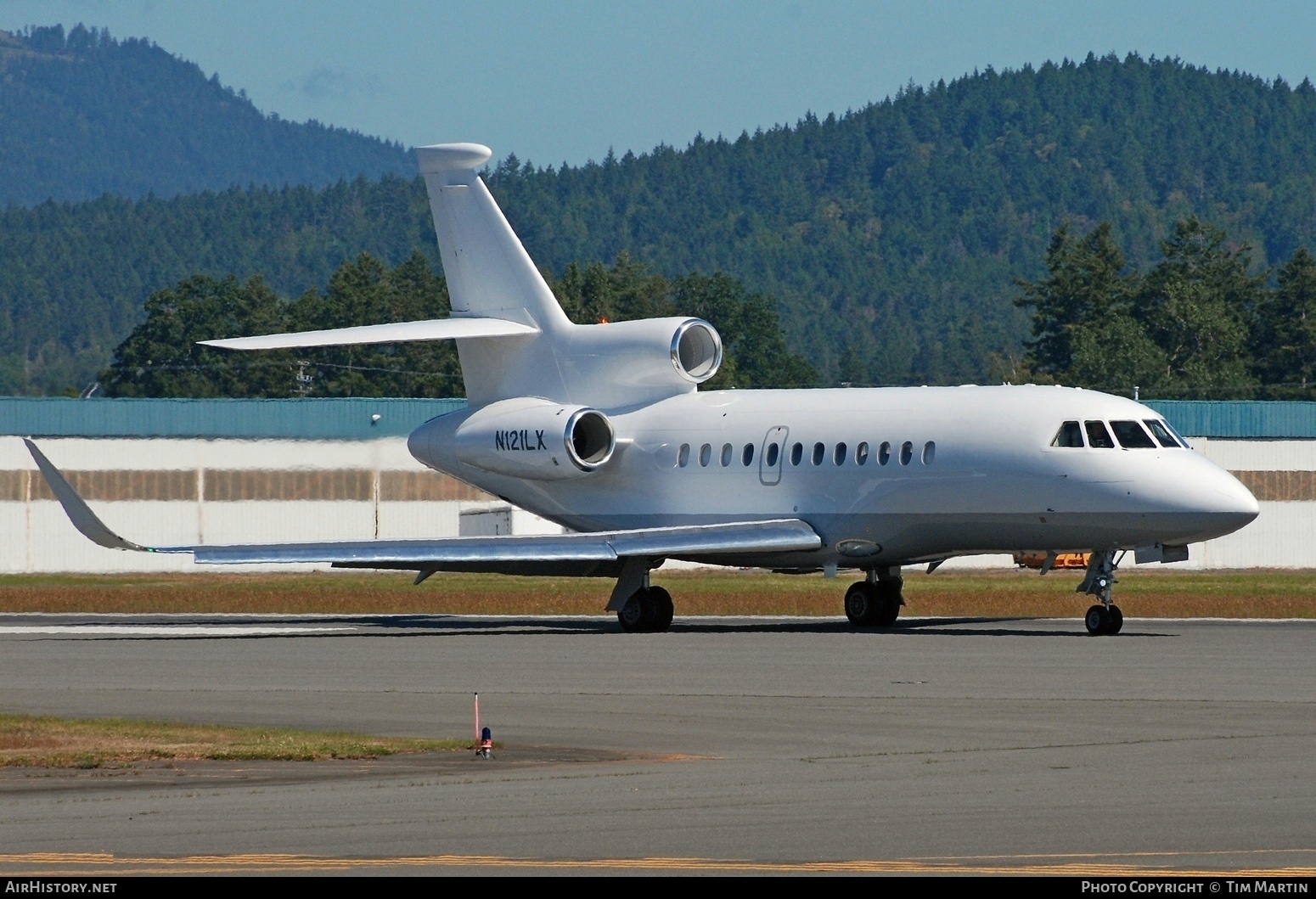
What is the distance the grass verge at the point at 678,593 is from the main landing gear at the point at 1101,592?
6.69 meters

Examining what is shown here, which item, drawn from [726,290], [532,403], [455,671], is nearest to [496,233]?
[532,403]

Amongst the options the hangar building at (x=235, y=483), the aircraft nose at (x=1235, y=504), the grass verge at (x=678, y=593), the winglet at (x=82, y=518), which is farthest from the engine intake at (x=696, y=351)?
the hangar building at (x=235, y=483)

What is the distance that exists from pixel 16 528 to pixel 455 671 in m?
39.2

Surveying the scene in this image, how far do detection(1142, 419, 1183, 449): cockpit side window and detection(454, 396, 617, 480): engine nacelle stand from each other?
30.6 ft

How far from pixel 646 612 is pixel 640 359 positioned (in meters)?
5.01

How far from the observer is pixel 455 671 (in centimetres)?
2497

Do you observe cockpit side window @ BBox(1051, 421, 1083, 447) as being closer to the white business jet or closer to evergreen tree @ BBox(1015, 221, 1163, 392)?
the white business jet

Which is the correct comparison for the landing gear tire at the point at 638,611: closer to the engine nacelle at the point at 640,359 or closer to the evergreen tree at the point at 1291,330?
the engine nacelle at the point at 640,359

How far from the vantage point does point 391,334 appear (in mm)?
34875

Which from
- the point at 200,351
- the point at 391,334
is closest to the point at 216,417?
the point at 391,334

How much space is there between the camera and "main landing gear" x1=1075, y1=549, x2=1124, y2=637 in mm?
30094

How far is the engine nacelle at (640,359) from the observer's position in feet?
120
